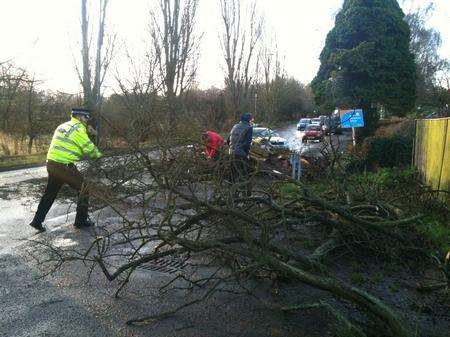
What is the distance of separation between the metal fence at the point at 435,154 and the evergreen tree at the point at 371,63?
7298 millimetres

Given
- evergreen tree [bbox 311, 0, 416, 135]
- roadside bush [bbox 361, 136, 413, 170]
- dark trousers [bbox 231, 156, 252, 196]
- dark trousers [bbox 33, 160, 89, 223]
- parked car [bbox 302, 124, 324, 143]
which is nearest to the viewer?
dark trousers [bbox 231, 156, 252, 196]

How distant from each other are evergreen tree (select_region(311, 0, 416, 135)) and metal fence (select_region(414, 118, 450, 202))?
7.30m

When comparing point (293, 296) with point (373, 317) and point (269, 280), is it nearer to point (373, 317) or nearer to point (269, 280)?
point (269, 280)

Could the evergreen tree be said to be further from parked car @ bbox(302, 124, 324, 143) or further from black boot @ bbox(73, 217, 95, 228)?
black boot @ bbox(73, 217, 95, 228)

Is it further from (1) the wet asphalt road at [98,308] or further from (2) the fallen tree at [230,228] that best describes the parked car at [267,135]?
→ (1) the wet asphalt road at [98,308]

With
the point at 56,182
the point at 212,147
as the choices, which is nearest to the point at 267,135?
the point at 56,182

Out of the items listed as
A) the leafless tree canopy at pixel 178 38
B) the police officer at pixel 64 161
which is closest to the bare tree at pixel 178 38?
the leafless tree canopy at pixel 178 38

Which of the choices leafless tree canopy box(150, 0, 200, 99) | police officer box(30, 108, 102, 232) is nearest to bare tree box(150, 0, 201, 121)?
leafless tree canopy box(150, 0, 200, 99)

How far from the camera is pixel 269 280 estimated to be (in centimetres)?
519

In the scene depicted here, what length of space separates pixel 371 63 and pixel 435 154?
1072 cm

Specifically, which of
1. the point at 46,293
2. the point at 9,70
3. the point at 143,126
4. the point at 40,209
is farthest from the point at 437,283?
the point at 9,70

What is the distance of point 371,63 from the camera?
19.7 metres

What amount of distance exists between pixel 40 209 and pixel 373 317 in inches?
224

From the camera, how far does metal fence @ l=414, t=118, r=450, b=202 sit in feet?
29.2
